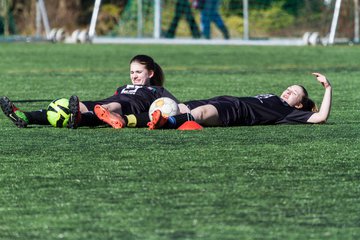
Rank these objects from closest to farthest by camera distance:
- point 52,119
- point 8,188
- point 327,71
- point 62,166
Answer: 1. point 8,188
2. point 62,166
3. point 52,119
4. point 327,71

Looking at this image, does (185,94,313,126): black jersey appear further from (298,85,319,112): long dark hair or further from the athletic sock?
the athletic sock

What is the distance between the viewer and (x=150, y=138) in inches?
310

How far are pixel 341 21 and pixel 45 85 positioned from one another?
48.0ft

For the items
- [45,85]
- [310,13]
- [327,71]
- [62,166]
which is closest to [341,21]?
[310,13]

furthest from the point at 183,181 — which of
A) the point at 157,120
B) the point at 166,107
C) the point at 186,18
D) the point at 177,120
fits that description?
the point at 186,18

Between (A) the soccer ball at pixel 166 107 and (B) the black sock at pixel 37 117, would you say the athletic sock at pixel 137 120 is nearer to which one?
(A) the soccer ball at pixel 166 107

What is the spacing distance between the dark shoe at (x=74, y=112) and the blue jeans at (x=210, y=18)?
17300 mm

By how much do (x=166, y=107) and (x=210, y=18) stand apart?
17.7m

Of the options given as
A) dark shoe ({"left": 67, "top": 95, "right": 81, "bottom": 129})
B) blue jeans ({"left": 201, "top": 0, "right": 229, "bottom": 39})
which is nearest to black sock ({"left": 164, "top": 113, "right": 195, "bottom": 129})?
dark shoe ({"left": 67, "top": 95, "right": 81, "bottom": 129})

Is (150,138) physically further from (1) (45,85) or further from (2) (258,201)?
(1) (45,85)

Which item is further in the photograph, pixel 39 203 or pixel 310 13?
pixel 310 13

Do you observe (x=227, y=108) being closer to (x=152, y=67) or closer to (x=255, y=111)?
(x=255, y=111)

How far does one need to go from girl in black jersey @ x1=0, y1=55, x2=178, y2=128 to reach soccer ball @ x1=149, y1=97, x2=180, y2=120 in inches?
7.8

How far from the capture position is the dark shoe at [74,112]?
810cm
